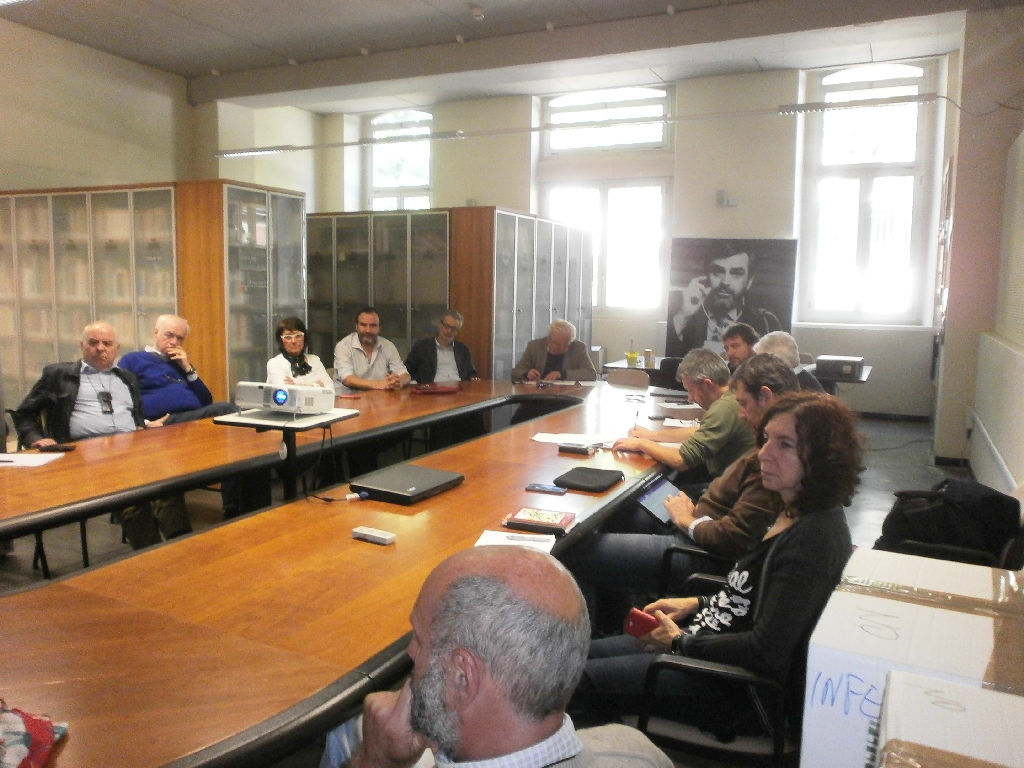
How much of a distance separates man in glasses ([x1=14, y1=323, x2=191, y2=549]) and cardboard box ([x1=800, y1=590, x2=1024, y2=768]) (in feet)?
11.3

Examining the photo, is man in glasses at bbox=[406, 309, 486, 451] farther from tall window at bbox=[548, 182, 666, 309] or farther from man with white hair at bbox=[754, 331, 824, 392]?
tall window at bbox=[548, 182, 666, 309]

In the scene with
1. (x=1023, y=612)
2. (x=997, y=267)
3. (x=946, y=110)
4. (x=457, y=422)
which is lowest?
(x=457, y=422)

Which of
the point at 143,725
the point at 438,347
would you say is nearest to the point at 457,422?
the point at 438,347

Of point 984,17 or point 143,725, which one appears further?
point 984,17

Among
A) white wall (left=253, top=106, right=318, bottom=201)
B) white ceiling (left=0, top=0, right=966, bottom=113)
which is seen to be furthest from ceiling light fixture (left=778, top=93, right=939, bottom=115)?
white wall (left=253, top=106, right=318, bottom=201)

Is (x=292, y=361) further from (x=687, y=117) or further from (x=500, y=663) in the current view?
(x=500, y=663)

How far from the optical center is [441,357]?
20.8 ft

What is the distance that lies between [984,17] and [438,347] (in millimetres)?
4710

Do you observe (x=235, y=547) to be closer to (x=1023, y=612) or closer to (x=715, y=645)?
(x=715, y=645)

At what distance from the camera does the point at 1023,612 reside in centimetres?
127

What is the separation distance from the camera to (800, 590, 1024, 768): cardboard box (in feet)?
3.52

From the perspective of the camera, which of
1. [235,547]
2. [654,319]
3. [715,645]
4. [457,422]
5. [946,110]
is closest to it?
[715,645]

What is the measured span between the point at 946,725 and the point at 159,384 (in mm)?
4707

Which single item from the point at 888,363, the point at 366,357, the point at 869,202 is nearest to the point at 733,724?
the point at 366,357
